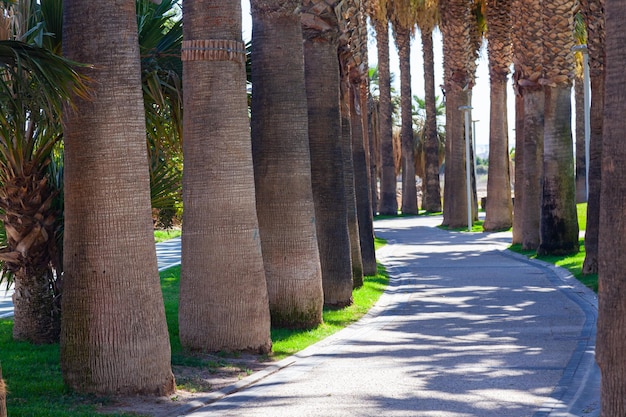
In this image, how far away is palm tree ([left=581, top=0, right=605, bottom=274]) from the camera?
1948 cm

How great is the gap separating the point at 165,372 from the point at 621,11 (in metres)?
5.22

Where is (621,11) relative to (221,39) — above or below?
below

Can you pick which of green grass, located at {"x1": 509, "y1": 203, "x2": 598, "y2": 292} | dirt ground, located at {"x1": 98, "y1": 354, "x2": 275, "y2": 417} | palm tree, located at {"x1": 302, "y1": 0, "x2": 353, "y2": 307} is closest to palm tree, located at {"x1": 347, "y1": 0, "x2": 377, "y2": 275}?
palm tree, located at {"x1": 302, "y1": 0, "x2": 353, "y2": 307}

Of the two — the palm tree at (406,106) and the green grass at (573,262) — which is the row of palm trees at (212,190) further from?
the palm tree at (406,106)

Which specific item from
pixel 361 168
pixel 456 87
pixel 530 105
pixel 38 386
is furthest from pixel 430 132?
pixel 38 386

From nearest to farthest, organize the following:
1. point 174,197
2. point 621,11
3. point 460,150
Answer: point 621,11 < point 174,197 < point 460,150

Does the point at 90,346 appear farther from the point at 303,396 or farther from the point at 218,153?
the point at 218,153

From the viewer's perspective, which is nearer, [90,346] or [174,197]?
[90,346]

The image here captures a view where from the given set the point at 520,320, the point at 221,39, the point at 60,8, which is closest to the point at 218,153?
the point at 221,39

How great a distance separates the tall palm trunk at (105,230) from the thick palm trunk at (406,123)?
4552cm

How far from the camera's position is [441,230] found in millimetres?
40938

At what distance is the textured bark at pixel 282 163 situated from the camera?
44.0ft

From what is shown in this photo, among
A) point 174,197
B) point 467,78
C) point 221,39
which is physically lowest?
point 174,197

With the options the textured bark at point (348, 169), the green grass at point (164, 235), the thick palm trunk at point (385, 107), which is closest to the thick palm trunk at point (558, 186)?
the textured bark at point (348, 169)
